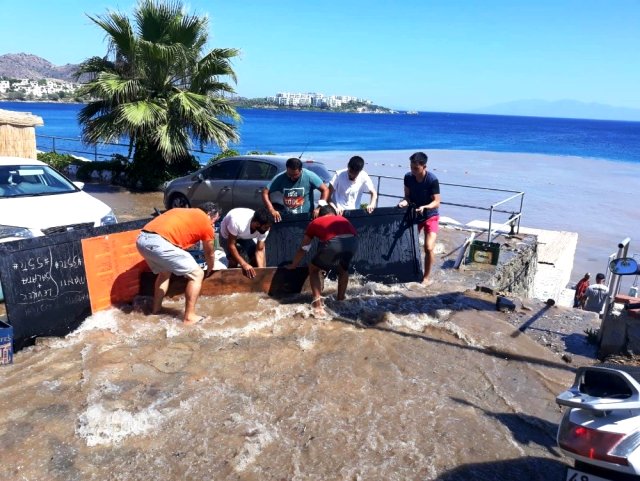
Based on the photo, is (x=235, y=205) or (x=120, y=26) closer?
(x=235, y=205)

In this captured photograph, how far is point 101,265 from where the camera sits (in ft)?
21.4

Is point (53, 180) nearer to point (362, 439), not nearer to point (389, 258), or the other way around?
point (389, 258)

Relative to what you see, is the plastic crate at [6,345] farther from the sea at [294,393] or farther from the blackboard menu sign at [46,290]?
the blackboard menu sign at [46,290]

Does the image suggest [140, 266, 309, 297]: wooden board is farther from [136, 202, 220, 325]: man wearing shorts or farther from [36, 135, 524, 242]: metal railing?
[36, 135, 524, 242]: metal railing

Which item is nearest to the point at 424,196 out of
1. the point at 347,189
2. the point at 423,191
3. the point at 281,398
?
the point at 423,191

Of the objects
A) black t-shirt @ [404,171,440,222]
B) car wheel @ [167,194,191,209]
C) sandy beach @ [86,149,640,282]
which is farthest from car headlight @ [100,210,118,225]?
sandy beach @ [86,149,640,282]

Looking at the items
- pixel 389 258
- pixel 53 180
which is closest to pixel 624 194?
pixel 389 258

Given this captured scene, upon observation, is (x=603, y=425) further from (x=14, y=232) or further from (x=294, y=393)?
(x=14, y=232)

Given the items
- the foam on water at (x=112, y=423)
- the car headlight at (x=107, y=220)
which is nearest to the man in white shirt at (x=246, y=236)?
the car headlight at (x=107, y=220)

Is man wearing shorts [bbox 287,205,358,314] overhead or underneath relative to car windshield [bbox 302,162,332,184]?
underneath

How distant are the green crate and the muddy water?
2807 millimetres

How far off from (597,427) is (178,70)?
648 inches

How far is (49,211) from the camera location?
7617 mm

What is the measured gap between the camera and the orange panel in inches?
253
